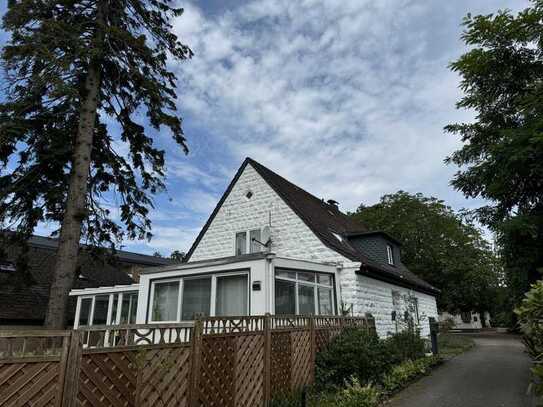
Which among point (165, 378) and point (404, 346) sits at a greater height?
point (165, 378)

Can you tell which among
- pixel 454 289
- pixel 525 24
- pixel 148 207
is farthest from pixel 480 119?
pixel 454 289

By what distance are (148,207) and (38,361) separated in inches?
405

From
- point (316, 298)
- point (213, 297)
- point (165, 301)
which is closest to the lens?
point (213, 297)

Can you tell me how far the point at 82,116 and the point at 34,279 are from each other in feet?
22.8

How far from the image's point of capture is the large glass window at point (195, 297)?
34.2ft

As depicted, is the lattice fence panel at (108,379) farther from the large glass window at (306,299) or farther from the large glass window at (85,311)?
the large glass window at (85,311)

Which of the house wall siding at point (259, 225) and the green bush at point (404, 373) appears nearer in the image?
the green bush at point (404, 373)

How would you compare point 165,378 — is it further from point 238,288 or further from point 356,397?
point 238,288

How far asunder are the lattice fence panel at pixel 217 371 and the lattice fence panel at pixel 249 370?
16cm

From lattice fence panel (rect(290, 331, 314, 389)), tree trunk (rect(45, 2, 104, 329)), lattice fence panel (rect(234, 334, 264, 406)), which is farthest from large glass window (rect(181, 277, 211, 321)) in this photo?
lattice fence panel (rect(234, 334, 264, 406))

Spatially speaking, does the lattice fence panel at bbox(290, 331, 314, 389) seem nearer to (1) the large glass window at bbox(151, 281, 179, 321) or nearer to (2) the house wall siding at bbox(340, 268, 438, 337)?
(2) the house wall siding at bbox(340, 268, 438, 337)

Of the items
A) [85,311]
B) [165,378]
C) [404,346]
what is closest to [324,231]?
[404,346]

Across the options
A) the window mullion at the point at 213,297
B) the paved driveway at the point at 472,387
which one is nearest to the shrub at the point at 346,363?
the paved driveway at the point at 472,387

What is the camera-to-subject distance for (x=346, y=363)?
8445mm
